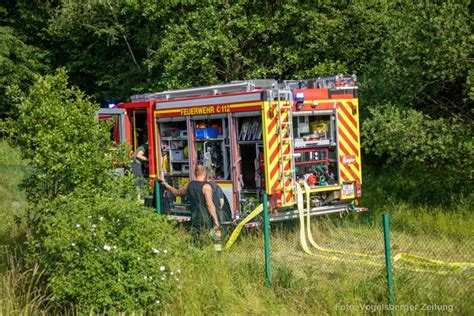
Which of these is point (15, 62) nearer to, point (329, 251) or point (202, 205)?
point (202, 205)

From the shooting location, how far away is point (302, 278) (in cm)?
740

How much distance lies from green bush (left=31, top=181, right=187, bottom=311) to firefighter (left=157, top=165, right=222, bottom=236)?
2374mm

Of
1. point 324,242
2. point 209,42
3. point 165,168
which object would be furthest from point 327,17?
point 324,242

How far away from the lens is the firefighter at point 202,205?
9742 mm

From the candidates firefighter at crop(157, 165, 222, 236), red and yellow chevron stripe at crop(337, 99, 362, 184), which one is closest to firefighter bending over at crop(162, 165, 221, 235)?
firefighter at crop(157, 165, 222, 236)

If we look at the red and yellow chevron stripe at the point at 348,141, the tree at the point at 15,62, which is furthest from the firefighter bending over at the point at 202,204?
the tree at the point at 15,62

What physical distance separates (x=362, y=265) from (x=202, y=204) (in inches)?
115

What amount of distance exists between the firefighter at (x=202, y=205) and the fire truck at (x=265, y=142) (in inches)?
26.6

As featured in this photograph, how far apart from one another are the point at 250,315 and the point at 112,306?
136 centimetres

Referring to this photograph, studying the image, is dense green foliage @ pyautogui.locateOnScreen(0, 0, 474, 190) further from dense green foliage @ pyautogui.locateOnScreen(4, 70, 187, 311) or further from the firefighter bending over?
dense green foliage @ pyautogui.locateOnScreen(4, 70, 187, 311)

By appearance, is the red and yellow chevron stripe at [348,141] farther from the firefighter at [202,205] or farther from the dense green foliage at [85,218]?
the dense green foliage at [85,218]

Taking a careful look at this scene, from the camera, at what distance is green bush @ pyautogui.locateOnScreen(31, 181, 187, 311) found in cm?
659

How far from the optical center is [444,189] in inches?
525

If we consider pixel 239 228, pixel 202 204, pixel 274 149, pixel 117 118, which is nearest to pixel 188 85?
pixel 117 118
